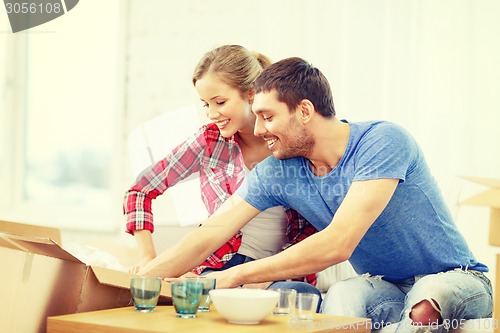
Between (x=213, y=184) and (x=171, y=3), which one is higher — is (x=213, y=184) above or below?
below

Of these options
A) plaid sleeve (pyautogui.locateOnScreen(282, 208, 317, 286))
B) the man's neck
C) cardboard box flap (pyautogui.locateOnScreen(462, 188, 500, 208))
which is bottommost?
plaid sleeve (pyautogui.locateOnScreen(282, 208, 317, 286))

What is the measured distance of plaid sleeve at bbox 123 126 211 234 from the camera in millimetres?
2266

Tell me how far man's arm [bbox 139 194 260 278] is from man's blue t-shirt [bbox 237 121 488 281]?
0.17 meters

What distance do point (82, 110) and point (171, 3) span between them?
101cm

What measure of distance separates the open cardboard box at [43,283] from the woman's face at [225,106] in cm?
71

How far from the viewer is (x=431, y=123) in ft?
9.98

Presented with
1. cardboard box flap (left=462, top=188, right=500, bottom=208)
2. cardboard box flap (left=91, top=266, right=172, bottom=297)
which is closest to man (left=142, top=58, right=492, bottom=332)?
cardboard box flap (left=91, top=266, right=172, bottom=297)

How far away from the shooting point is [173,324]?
1.29 metres

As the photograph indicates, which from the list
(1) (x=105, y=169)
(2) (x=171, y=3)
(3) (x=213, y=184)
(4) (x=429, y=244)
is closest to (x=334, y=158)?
(4) (x=429, y=244)

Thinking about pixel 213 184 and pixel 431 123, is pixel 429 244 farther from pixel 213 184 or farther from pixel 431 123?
pixel 431 123

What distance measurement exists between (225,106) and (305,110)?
0.28 metres

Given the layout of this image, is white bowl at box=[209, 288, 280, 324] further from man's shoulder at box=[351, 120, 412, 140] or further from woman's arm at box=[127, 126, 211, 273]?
woman's arm at box=[127, 126, 211, 273]

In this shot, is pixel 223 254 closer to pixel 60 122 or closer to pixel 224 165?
pixel 224 165

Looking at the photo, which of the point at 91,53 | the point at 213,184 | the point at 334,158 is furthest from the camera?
the point at 91,53
